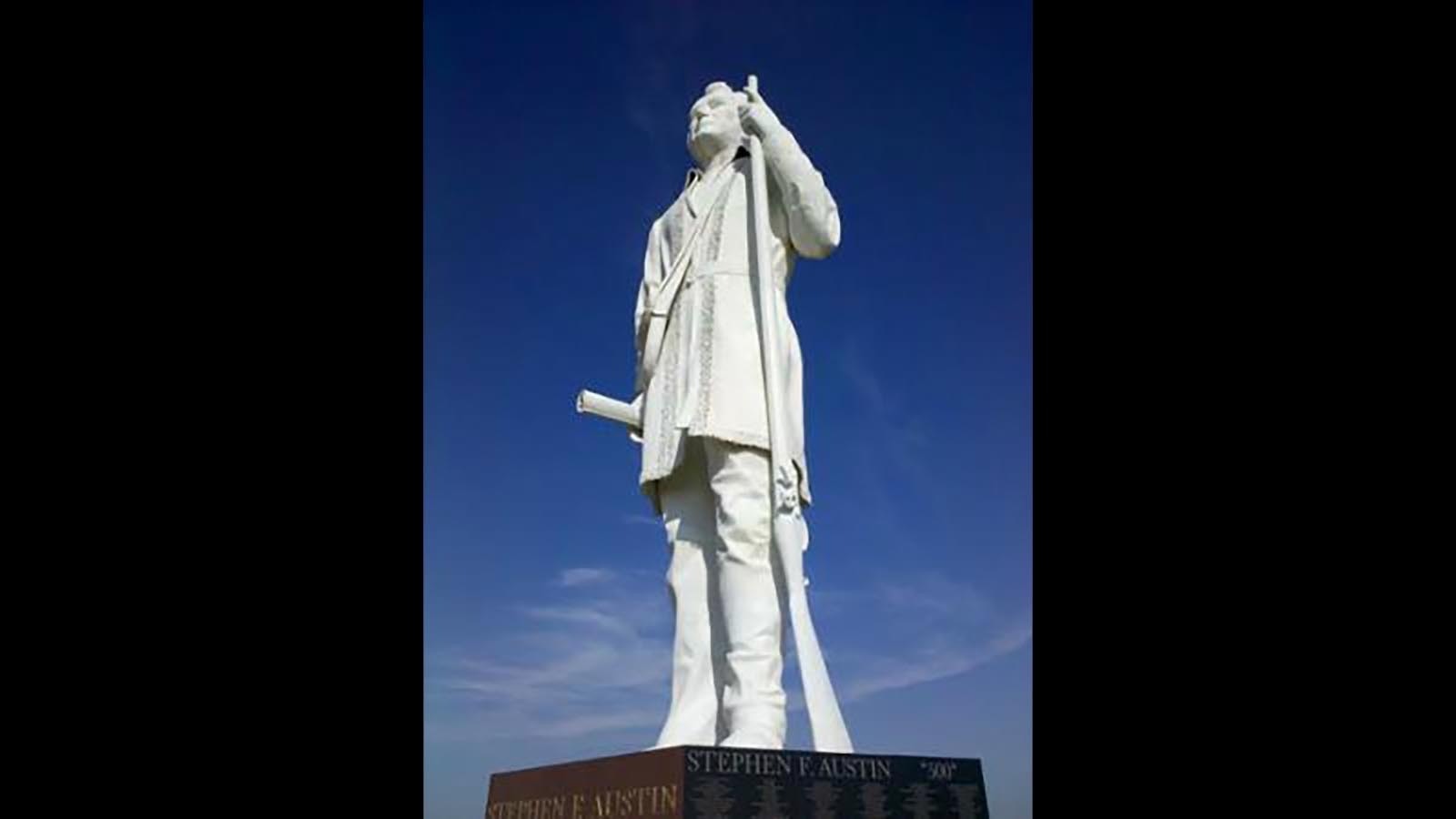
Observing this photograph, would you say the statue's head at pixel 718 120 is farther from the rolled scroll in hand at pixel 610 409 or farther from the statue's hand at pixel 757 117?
the rolled scroll in hand at pixel 610 409

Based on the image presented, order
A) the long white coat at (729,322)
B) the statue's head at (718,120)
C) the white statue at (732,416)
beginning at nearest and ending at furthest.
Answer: the white statue at (732,416) < the long white coat at (729,322) < the statue's head at (718,120)

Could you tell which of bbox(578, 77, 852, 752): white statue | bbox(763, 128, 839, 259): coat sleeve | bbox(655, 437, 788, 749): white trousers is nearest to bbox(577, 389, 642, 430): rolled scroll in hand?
bbox(578, 77, 852, 752): white statue

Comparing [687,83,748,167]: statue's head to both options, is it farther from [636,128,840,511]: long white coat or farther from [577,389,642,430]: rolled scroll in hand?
[577,389,642,430]: rolled scroll in hand

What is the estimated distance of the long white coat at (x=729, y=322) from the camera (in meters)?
7.97

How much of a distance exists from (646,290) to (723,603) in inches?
68.5

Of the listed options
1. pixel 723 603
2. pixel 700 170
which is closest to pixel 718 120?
pixel 700 170

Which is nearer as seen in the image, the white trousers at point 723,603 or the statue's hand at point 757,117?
the white trousers at point 723,603

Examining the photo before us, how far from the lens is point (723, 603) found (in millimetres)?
7777

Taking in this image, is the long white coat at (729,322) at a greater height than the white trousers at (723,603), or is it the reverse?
the long white coat at (729,322)

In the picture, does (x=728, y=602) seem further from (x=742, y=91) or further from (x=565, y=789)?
(x=742, y=91)

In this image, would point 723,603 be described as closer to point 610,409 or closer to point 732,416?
point 732,416

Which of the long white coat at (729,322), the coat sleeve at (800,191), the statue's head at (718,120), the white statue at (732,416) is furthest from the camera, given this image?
the statue's head at (718,120)

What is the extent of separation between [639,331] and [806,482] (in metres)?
1.22

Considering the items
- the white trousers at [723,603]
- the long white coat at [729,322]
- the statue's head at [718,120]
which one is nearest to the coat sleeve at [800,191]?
the long white coat at [729,322]
